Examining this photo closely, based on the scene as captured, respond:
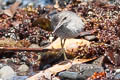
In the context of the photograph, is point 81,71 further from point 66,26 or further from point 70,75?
point 66,26

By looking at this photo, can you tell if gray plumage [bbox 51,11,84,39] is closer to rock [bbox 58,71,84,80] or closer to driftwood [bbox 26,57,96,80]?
driftwood [bbox 26,57,96,80]

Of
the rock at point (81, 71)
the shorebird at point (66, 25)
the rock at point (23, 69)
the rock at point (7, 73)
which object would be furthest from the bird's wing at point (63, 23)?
the rock at point (7, 73)

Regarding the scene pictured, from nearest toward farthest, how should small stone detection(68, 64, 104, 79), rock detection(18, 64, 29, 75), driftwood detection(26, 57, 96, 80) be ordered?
small stone detection(68, 64, 104, 79), driftwood detection(26, 57, 96, 80), rock detection(18, 64, 29, 75)

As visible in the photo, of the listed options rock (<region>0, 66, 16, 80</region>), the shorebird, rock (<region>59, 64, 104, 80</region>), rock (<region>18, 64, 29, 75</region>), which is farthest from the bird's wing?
rock (<region>0, 66, 16, 80</region>)


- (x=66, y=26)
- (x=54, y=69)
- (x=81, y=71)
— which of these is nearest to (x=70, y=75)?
(x=81, y=71)

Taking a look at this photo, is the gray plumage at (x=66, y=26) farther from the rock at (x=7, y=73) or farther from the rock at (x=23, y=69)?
the rock at (x=7, y=73)

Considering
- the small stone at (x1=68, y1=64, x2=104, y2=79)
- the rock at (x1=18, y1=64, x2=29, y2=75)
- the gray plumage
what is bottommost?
the rock at (x1=18, y1=64, x2=29, y2=75)

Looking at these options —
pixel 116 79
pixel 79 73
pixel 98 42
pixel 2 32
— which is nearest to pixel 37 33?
pixel 2 32

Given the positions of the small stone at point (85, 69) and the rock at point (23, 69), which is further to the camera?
the rock at point (23, 69)

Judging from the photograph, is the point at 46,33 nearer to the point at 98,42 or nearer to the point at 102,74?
the point at 98,42
